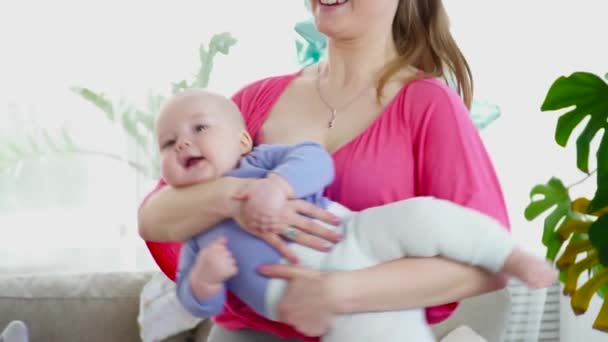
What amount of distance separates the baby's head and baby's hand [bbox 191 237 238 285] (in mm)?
131

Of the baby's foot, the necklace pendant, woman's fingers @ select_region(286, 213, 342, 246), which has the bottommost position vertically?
the baby's foot

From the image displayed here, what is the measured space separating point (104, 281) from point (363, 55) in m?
2.09

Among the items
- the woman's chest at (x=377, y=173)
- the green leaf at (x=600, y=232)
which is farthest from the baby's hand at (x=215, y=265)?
the green leaf at (x=600, y=232)

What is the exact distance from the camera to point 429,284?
1.32m

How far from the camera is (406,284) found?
4.27 ft

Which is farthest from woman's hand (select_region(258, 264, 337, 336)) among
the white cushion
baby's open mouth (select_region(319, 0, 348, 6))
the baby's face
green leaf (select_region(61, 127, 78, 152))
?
green leaf (select_region(61, 127, 78, 152))

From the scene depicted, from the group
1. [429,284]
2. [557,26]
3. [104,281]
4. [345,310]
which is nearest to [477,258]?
[429,284]

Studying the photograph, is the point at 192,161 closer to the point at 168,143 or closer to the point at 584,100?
the point at 168,143

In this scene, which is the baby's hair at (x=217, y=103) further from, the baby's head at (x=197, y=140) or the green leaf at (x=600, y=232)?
the green leaf at (x=600, y=232)

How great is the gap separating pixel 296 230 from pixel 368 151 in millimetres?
178

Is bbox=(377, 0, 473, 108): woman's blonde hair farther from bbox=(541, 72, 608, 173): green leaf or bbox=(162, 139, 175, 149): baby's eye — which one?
bbox=(541, 72, 608, 173): green leaf

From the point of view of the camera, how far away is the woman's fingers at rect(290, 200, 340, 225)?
134cm

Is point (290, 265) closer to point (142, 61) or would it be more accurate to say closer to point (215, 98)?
point (215, 98)

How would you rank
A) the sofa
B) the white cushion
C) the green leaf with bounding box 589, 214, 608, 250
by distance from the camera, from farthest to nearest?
the sofa, the white cushion, the green leaf with bounding box 589, 214, 608, 250
